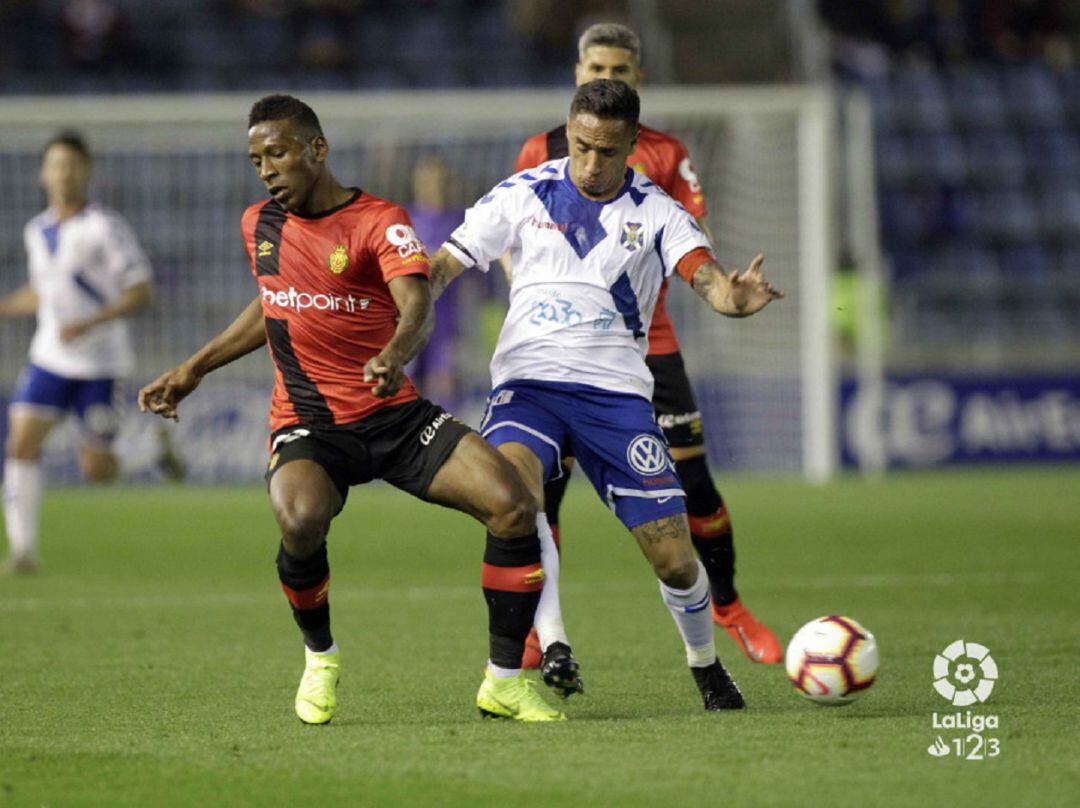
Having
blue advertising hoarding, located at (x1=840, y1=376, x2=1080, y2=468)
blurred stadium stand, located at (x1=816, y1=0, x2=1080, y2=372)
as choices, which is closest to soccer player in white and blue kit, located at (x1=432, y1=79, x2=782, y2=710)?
blue advertising hoarding, located at (x1=840, y1=376, x2=1080, y2=468)

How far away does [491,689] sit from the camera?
18.8ft

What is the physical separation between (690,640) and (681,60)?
1646 centimetres

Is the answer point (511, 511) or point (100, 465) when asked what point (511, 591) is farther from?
point (100, 465)

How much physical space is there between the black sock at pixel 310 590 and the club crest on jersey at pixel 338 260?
2.75 ft

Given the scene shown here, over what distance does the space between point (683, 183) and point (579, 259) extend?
145 centimetres

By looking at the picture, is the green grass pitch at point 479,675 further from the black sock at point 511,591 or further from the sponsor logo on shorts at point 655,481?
the sponsor logo on shorts at point 655,481

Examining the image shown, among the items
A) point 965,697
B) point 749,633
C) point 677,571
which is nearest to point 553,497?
point 749,633

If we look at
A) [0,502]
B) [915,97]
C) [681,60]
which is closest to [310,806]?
[0,502]

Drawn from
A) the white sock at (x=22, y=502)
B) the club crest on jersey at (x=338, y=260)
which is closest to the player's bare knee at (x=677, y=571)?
the club crest on jersey at (x=338, y=260)

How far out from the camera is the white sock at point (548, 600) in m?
6.29

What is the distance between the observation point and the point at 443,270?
605 cm

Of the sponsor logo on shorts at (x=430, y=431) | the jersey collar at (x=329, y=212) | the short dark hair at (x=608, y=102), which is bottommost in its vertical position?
the sponsor logo on shorts at (x=430, y=431)

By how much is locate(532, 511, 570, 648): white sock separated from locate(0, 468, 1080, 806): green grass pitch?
262 mm

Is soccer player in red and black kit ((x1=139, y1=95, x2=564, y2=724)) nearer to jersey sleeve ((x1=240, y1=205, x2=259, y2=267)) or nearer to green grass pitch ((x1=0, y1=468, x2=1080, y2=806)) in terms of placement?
jersey sleeve ((x1=240, y1=205, x2=259, y2=267))
